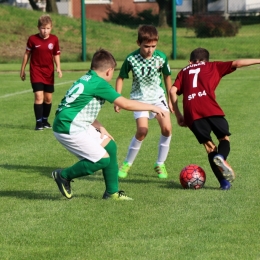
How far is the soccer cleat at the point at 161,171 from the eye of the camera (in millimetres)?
8908

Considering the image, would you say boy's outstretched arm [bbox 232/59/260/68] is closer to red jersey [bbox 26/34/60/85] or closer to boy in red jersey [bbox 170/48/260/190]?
boy in red jersey [bbox 170/48/260/190]

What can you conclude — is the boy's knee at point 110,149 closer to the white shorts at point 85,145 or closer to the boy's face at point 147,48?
the white shorts at point 85,145

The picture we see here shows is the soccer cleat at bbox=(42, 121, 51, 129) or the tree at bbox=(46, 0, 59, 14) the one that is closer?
the soccer cleat at bbox=(42, 121, 51, 129)

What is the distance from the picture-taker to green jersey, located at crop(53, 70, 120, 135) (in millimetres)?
7211

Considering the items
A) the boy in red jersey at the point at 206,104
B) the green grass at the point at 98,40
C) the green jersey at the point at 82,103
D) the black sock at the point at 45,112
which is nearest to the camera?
the green jersey at the point at 82,103

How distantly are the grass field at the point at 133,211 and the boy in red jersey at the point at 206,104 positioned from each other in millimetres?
418

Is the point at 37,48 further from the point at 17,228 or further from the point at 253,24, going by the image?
the point at 253,24

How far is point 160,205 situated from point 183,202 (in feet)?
0.85

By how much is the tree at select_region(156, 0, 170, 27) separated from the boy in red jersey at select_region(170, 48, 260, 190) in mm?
26734

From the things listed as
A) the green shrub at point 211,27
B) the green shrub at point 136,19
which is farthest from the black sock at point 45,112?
the green shrub at point 211,27

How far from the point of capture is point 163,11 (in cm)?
3659

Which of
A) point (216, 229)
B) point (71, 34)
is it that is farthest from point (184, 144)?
point (71, 34)

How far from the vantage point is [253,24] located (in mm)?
46688

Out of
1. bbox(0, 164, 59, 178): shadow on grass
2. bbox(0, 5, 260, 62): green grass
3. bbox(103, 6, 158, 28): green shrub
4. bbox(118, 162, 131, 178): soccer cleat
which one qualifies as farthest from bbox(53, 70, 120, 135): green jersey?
bbox(103, 6, 158, 28): green shrub
